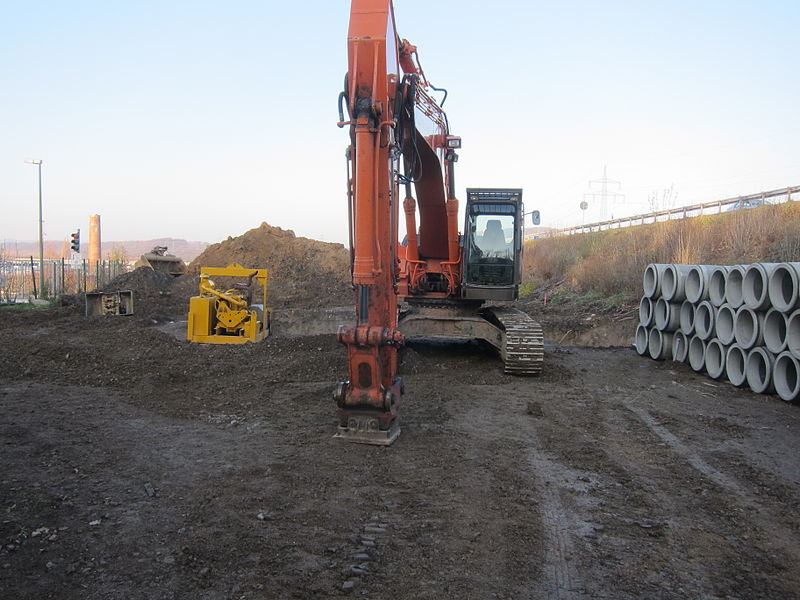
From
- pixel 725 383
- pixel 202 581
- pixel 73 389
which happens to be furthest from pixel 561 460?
pixel 73 389

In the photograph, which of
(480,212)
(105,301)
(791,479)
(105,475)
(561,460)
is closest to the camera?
(105,475)

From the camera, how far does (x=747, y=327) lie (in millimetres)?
8961

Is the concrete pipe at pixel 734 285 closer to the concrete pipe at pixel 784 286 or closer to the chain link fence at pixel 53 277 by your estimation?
the concrete pipe at pixel 784 286

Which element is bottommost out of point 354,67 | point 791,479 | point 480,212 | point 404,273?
point 791,479

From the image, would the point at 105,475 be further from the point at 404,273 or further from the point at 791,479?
the point at 404,273

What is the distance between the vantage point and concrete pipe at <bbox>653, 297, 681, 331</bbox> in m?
10.8

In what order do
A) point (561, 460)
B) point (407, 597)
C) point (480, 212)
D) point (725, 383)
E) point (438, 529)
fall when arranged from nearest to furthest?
1. point (407, 597)
2. point (438, 529)
3. point (561, 460)
4. point (725, 383)
5. point (480, 212)

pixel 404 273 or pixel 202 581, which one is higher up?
pixel 404 273

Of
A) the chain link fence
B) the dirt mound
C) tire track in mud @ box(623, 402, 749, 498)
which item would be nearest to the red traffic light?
the chain link fence

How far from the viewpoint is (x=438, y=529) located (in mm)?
4074

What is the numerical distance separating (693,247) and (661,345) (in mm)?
6013

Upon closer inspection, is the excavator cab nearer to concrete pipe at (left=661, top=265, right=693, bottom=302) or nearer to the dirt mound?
concrete pipe at (left=661, top=265, right=693, bottom=302)

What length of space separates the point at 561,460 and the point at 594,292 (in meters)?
14.9

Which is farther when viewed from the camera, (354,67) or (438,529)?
(354,67)
